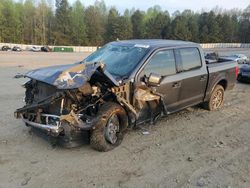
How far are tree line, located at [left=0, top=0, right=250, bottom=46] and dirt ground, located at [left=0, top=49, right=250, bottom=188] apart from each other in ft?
271

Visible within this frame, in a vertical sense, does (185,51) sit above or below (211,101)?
above

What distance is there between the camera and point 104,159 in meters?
4.98

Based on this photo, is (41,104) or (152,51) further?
(152,51)

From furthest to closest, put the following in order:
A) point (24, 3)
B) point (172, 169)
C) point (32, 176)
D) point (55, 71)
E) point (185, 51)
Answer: point (24, 3), point (185, 51), point (55, 71), point (172, 169), point (32, 176)

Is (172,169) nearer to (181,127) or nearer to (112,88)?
(112,88)

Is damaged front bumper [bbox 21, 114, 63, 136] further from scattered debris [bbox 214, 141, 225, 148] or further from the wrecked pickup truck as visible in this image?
scattered debris [bbox 214, 141, 225, 148]

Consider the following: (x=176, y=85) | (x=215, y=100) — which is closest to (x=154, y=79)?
(x=176, y=85)

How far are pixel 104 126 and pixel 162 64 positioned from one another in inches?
74.1

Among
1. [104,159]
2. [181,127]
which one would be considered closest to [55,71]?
[104,159]

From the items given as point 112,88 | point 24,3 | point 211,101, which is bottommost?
point 211,101

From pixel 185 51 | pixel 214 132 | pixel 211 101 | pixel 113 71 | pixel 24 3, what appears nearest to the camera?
pixel 113 71

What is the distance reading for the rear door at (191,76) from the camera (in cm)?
674

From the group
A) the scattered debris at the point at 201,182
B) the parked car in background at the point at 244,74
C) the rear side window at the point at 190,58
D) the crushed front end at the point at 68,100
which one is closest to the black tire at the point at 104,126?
the crushed front end at the point at 68,100

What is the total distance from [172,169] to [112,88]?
166 centimetres
